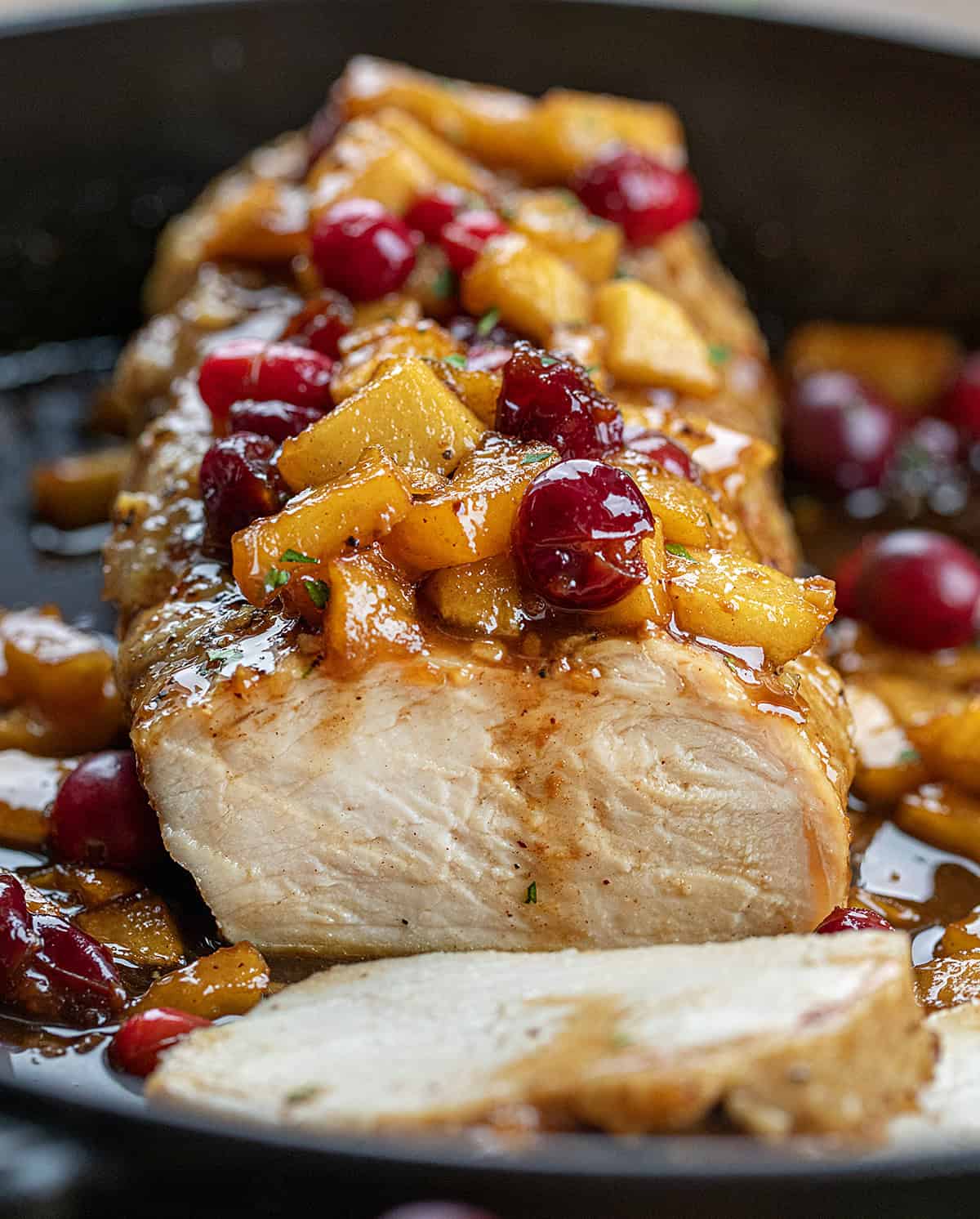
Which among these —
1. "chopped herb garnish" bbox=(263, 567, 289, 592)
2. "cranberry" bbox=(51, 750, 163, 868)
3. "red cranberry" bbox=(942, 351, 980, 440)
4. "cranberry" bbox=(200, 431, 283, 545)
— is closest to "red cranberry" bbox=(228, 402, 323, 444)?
"cranberry" bbox=(200, 431, 283, 545)

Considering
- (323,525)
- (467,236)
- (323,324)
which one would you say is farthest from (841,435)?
(323,525)

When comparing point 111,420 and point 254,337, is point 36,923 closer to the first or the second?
point 254,337

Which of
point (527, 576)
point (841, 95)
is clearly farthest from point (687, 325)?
point (841, 95)

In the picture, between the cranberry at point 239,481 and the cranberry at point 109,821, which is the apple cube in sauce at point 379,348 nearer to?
the cranberry at point 239,481

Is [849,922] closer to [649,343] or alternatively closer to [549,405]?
[549,405]

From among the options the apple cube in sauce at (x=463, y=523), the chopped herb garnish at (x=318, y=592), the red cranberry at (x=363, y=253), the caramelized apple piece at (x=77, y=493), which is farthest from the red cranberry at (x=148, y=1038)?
the caramelized apple piece at (x=77, y=493)
